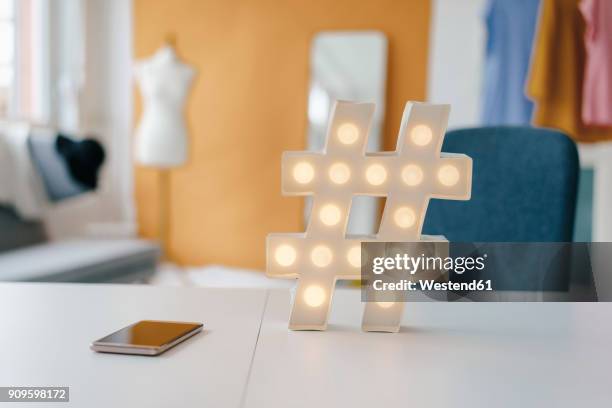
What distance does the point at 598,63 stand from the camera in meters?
2.50

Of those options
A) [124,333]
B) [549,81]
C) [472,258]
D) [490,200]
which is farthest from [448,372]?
[549,81]

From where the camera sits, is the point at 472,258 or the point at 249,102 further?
the point at 249,102

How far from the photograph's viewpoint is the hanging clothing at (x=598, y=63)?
97.2 inches

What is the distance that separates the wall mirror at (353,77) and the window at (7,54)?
1728 millimetres

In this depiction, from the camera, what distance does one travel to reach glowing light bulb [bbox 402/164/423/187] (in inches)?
27.7

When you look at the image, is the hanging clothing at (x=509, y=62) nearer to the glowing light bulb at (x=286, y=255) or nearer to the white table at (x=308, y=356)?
the white table at (x=308, y=356)

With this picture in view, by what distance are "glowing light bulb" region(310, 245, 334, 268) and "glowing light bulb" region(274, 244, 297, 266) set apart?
2 centimetres

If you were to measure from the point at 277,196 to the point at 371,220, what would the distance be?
647mm

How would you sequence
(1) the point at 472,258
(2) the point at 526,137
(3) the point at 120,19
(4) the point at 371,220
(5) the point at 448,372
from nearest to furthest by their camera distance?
(5) the point at 448,372, (1) the point at 472,258, (2) the point at 526,137, (4) the point at 371,220, (3) the point at 120,19

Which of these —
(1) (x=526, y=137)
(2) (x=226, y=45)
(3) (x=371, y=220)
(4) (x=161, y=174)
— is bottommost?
(3) (x=371, y=220)

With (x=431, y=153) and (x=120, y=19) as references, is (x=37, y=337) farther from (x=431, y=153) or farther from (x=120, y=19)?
(x=120, y=19)

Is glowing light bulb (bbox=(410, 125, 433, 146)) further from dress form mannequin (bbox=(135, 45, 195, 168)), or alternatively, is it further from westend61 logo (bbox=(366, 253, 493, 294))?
dress form mannequin (bbox=(135, 45, 195, 168))

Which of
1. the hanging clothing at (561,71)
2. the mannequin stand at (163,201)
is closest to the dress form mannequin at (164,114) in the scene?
the mannequin stand at (163,201)

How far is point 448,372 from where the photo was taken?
0.58 meters
